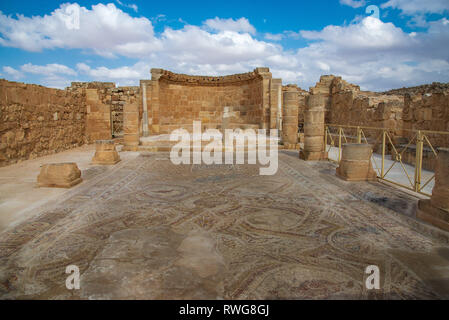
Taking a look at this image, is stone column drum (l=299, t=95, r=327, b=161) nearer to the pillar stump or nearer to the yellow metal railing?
the yellow metal railing

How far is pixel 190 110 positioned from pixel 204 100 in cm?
101

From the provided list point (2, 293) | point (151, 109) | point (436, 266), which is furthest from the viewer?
point (151, 109)

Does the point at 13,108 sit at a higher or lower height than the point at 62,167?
higher

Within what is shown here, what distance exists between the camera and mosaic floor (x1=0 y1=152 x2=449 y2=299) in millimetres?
2494

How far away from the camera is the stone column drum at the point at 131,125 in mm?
11461

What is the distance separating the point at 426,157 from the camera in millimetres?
7852

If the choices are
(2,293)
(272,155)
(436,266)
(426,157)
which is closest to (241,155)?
(272,155)

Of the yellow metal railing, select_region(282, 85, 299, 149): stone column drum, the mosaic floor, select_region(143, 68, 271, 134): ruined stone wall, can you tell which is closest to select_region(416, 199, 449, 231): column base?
the mosaic floor

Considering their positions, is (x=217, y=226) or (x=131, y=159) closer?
(x=217, y=226)

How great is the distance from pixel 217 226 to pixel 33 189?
12.9 ft

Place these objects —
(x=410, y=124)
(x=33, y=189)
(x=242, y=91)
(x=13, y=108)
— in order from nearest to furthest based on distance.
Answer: (x=33, y=189)
(x=13, y=108)
(x=410, y=124)
(x=242, y=91)

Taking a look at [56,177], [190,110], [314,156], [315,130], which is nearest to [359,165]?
[314,156]
